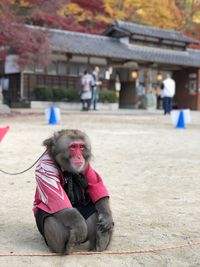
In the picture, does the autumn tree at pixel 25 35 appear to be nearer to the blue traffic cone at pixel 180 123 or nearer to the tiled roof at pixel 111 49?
the tiled roof at pixel 111 49

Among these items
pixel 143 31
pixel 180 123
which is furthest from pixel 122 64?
pixel 180 123

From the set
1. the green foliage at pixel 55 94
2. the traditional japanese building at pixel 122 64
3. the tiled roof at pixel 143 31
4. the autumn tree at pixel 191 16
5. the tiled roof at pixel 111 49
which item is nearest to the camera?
the tiled roof at pixel 111 49

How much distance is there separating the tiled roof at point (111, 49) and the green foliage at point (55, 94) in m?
2.19

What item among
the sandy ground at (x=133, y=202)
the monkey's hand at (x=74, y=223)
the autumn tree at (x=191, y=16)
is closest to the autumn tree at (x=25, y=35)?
the sandy ground at (x=133, y=202)

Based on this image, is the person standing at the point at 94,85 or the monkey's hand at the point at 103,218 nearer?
the monkey's hand at the point at 103,218

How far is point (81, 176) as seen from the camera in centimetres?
299

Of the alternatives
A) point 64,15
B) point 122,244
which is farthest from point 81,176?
point 64,15

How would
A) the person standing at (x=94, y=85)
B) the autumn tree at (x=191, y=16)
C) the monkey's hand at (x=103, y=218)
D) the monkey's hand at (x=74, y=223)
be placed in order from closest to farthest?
the monkey's hand at (x=74, y=223)
the monkey's hand at (x=103, y=218)
the person standing at (x=94, y=85)
the autumn tree at (x=191, y=16)

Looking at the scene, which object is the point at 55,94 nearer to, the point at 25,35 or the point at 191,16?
the point at 25,35

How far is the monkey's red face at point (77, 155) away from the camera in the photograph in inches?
109

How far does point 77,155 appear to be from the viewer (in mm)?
2791

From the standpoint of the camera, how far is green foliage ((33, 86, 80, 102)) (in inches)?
850

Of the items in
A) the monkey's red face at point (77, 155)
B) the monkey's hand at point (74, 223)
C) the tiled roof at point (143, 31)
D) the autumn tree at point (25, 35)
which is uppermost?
the tiled roof at point (143, 31)

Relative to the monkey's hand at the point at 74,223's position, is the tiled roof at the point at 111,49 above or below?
above
